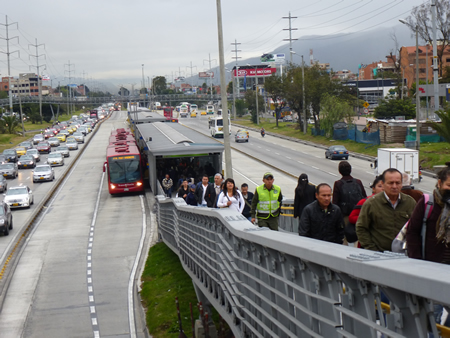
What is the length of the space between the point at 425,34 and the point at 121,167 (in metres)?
64.9

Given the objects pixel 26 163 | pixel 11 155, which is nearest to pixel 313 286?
pixel 26 163

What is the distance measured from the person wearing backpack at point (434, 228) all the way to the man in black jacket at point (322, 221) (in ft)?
8.41

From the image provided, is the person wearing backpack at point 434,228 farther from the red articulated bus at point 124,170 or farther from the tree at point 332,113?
the tree at point 332,113

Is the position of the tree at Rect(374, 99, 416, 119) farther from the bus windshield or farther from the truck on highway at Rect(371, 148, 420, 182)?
the bus windshield

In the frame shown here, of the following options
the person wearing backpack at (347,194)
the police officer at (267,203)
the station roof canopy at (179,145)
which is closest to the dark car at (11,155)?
the station roof canopy at (179,145)

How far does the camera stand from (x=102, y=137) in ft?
310

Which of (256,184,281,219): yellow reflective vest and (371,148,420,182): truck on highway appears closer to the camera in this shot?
(256,184,281,219): yellow reflective vest

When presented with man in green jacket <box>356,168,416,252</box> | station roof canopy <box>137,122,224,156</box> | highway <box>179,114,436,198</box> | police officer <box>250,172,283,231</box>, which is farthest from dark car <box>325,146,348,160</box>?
man in green jacket <box>356,168,416,252</box>

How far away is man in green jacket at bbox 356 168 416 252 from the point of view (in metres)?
6.17

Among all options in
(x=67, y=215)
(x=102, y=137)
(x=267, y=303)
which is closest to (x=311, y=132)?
(x=102, y=137)

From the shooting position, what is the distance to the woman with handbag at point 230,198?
39.4 feet

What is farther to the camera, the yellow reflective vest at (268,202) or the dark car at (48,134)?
the dark car at (48,134)

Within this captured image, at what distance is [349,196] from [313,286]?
14.7 feet

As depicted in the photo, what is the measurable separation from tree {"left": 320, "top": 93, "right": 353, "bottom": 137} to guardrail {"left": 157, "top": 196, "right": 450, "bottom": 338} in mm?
58746
